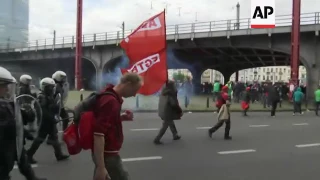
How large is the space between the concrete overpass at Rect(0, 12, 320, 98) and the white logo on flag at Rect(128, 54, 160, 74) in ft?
76.2

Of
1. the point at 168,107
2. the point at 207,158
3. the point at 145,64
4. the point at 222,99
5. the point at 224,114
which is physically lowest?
the point at 207,158

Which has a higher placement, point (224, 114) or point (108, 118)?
point (108, 118)

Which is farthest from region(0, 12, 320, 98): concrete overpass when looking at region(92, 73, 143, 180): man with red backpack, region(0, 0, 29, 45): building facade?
region(92, 73, 143, 180): man with red backpack

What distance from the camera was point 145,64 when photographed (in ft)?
31.4

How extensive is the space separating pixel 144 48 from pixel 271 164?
13.8ft

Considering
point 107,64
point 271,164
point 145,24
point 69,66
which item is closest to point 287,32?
point 107,64

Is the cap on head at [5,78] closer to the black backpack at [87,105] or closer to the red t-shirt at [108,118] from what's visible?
the black backpack at [87,105]

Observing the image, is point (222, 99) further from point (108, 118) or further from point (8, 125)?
point (8, 125)

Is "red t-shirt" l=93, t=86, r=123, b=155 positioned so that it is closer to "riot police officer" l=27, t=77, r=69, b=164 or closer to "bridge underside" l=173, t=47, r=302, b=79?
"riot police officer" l=27, t=77, r=69, b=164

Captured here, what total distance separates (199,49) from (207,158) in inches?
1318

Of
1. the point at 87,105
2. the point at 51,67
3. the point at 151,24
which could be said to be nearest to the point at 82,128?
the point at 87,105

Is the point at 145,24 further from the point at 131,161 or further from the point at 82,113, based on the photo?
the point at 82,113

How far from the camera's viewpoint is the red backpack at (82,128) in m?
3.02

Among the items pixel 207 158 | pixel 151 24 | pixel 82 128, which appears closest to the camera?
pixel 82 128
